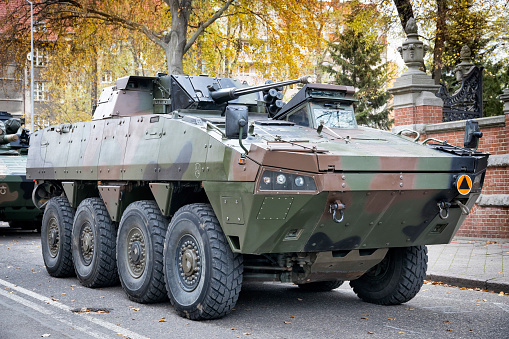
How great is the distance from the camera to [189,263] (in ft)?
23.1

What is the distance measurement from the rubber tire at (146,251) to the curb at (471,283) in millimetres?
3883

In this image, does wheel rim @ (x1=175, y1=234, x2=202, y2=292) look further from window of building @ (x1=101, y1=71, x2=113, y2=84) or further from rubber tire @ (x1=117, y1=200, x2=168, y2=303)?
window of building @ (x1=101, y1=71, x2=113, y2=84)

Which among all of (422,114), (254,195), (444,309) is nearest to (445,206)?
(444,309)

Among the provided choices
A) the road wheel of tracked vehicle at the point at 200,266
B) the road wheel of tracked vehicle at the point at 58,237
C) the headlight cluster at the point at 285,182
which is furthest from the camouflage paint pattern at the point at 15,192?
the headlight cluster at the point at 285,182

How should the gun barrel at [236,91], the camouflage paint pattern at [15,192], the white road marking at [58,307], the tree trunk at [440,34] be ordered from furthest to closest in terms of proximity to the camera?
the tree trunk at [440,34] < the camouflage paint pattern at [15,192] < the gun barrel at [236,91] < the white road marking at [58,307]

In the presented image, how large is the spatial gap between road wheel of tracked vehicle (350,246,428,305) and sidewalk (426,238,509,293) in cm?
171

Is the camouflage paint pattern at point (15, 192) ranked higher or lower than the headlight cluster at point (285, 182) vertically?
lower

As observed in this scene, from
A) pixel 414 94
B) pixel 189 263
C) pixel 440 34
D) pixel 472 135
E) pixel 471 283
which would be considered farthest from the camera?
pixel 440 34

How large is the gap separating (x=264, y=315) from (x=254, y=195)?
1707mm

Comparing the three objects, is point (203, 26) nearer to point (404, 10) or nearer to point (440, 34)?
point (404, 10)

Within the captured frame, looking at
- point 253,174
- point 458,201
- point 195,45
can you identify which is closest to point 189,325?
point 253,174

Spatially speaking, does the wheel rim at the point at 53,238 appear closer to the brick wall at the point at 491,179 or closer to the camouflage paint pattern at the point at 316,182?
the camouflage paint pattern at the point at 316,182

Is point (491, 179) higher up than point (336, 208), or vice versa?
point (336, 208)

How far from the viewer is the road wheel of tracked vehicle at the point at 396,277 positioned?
25.4 feet
